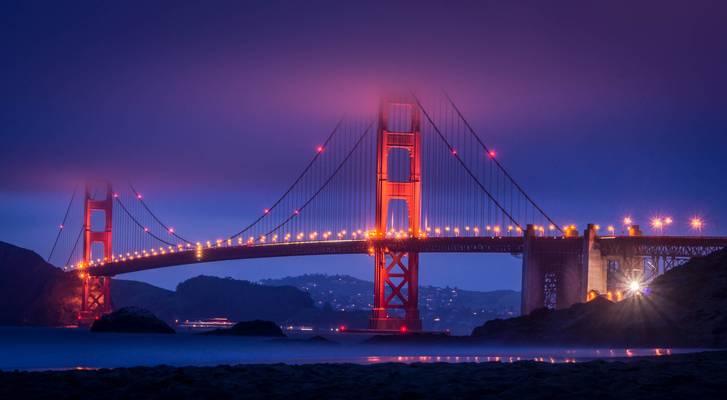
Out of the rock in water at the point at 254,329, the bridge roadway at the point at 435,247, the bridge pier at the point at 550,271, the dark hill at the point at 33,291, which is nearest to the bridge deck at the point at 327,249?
the bridge roadway at the point at 435,247

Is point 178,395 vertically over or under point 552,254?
under

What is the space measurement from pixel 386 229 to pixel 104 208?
54.5 m

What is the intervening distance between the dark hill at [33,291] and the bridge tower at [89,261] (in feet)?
8.25

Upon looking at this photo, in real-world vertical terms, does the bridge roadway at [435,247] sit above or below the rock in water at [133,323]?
above

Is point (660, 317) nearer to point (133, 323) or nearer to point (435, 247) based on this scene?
point (435, 247)

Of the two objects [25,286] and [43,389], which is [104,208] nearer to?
[25,286]

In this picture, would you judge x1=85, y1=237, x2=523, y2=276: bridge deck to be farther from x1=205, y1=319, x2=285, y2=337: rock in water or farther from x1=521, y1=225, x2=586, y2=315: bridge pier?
x1=205, y1=319, x2=285, y2=337: rock in water

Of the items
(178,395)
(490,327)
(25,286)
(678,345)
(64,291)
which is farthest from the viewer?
(25,286)

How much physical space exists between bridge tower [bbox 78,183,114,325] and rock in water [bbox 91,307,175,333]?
3517 cm

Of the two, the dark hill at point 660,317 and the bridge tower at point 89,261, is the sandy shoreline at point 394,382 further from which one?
the bridge tower at point 89,261

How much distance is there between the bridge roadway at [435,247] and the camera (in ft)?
188

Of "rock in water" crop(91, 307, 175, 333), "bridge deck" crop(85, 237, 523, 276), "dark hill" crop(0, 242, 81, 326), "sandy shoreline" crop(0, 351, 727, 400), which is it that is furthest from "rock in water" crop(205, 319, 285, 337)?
"dark hill" crop(0, 242, 81, 326)

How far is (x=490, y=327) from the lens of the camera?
50.2m

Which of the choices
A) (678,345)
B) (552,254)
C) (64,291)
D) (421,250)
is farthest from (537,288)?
(64,291)
